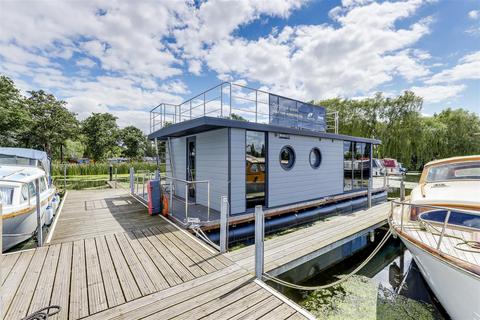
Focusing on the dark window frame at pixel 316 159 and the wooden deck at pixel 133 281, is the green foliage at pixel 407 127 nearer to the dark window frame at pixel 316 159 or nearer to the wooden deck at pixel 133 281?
the dark window frame at pixel 316 159

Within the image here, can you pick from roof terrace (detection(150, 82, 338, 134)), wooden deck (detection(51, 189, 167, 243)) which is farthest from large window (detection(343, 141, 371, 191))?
wooden deck (detection(51, 189, 167, 243))

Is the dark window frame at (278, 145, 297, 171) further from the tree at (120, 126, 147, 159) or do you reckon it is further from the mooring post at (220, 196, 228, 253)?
the tree at (120, 126, 147, 159)

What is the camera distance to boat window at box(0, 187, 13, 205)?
164 inches

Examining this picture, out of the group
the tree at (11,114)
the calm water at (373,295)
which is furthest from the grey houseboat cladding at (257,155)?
the tree at (11,114)

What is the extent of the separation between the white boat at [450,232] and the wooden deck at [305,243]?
120cm

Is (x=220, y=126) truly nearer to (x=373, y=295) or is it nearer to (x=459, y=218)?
(x=373, y=295)

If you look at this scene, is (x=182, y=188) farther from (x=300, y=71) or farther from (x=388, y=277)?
(x=300, y=71)

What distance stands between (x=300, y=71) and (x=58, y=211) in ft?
40.8

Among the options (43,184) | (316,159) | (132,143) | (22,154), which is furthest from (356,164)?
(132,143)

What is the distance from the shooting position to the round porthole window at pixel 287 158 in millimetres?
7002

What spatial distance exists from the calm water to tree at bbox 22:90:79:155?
90.9 ft

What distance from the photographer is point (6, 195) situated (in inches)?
166

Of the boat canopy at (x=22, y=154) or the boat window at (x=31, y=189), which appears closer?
the boat window at (x=31, y=189)

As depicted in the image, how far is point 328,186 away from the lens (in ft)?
28.8
